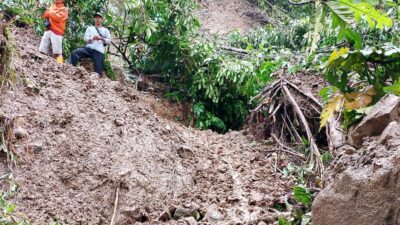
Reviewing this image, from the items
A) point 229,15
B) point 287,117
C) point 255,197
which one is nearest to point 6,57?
point 255,197

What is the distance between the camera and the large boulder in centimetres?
227

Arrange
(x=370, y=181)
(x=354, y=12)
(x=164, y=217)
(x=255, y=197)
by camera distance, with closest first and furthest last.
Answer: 1. (x=370, y=181)
2. (x=354, y=12)
3. (x=164, y=217)
4. (x=255, y=197)

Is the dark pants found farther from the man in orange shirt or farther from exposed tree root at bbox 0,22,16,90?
exposed tree root at bbox 0,22,16,90

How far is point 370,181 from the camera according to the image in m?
2.37

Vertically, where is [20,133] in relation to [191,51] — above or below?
below

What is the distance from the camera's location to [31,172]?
374 centimetres

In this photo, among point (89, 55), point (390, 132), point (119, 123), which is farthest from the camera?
point (89, 55)

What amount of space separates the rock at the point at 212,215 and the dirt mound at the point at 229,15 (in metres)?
12.3

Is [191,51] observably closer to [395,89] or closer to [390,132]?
[395,89]

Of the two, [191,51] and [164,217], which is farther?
[191,51]

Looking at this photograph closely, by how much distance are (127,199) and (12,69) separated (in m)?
1.79

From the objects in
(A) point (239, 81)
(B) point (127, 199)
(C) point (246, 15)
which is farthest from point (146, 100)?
(C) point (246, 15)

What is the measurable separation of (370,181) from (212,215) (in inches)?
61.2

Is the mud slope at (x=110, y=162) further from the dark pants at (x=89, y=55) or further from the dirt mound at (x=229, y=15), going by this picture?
the dirt mound at (x=229, y=15)
